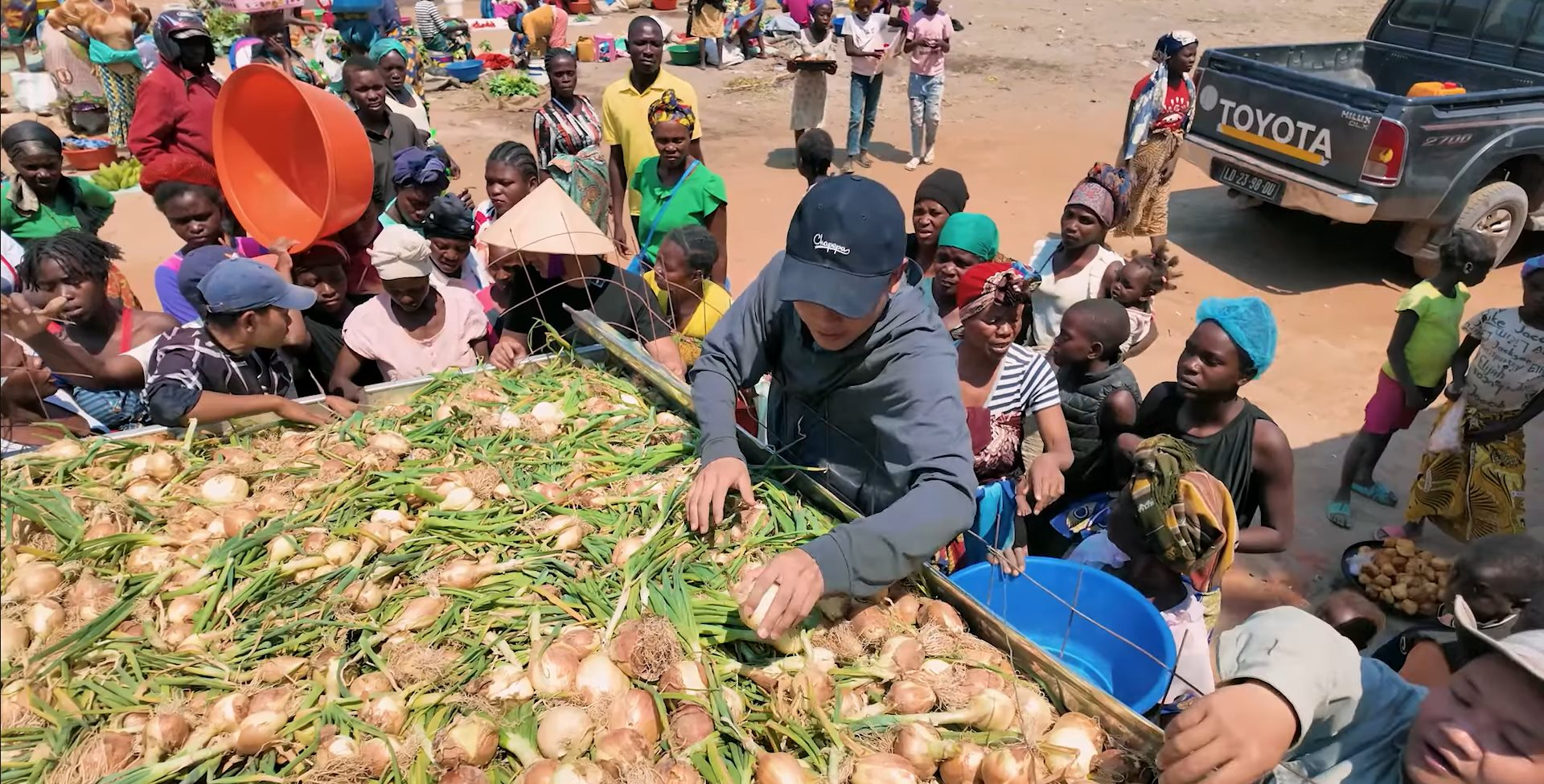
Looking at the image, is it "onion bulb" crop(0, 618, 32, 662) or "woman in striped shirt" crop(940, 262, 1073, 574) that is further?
"woman in striped shirt" crop(940, 262, 1073, 574)

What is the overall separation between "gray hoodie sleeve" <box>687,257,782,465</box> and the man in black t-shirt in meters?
1.07

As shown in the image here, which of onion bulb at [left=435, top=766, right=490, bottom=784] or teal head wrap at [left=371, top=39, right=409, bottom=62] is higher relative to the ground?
teal head wrap at [left=371, top=39, right=409, bottom=62]

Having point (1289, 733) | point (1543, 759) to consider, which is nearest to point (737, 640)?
point (1289, 733)

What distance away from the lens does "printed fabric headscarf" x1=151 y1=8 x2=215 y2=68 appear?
13.8 feet

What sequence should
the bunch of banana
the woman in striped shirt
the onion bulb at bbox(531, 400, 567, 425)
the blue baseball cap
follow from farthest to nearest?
the bunch of banana < the woman in striped shirt < the blue baseball cap < the onion bulb at bbox(531, 400, 567, 425)

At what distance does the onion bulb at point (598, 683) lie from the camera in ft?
4.87

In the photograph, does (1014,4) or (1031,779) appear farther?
(1014,4)

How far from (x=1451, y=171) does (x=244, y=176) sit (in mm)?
7444

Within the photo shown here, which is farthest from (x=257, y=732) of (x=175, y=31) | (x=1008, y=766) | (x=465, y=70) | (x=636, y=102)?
(x=465, y=70)

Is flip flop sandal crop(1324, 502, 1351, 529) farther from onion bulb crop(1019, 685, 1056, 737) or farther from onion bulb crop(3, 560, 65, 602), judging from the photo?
onion bulb crop(3, 560, 65, 602)

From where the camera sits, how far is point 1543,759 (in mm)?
1079

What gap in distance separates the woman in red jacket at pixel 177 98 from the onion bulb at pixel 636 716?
13.4ft

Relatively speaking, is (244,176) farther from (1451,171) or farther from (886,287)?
(1451,171)

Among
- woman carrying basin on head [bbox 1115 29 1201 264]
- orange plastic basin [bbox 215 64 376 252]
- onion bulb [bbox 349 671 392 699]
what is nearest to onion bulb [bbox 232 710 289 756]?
onion bulb [bbox 349 671 392 699]
